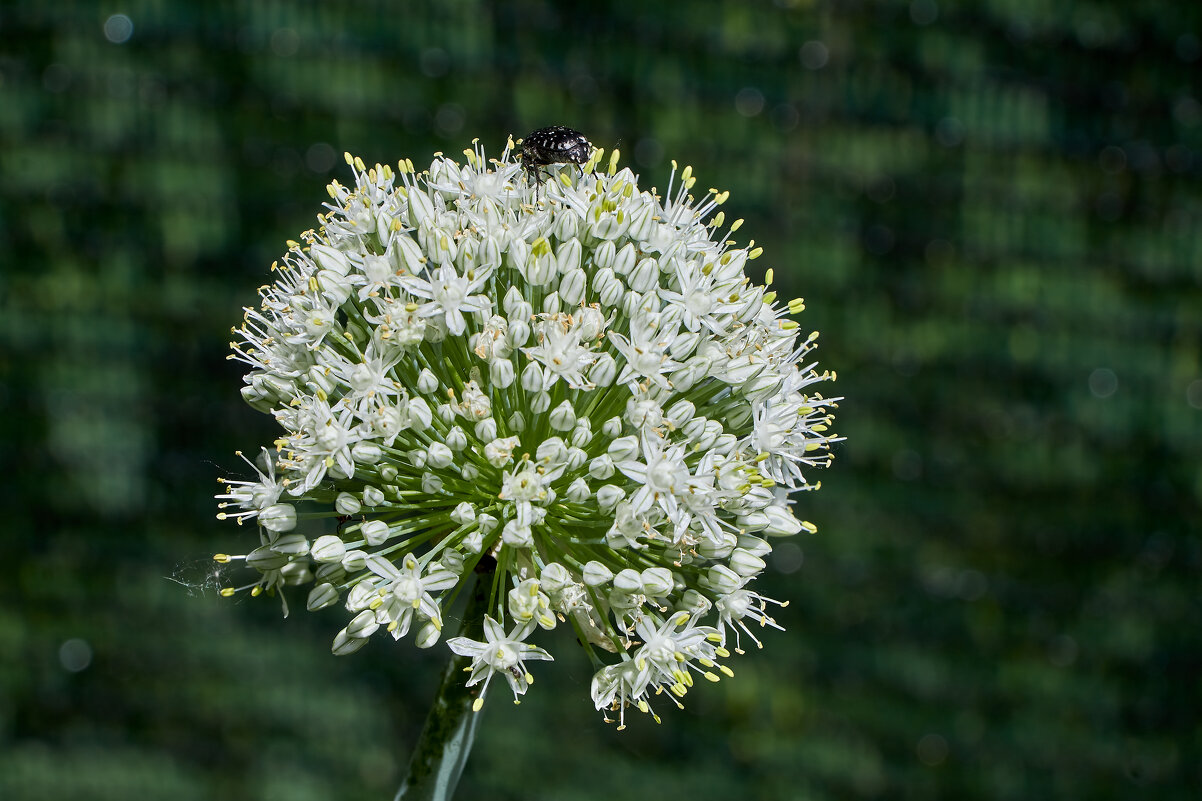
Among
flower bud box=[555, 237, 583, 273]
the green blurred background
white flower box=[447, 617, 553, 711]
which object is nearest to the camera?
white flower box=[447, 617, 553, 711]

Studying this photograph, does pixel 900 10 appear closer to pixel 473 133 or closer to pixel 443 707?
pixel 473 133

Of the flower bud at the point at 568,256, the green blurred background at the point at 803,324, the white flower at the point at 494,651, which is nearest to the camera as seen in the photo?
the white flower at the point at 494,651

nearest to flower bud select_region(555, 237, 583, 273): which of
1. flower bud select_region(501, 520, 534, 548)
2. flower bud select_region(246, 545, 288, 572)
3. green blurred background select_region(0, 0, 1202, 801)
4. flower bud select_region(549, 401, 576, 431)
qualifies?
flower bud select_region(549, 401, 576, 431)

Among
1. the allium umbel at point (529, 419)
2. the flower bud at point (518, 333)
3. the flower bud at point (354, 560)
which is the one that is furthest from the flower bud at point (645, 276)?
the flower bud at point (354, 560)

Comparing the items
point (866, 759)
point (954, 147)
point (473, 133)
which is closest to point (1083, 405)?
point (954, 147)

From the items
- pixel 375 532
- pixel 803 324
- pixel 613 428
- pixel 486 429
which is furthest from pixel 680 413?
pixel 803 324

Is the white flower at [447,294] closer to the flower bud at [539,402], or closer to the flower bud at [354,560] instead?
the flower bud at [539,402]

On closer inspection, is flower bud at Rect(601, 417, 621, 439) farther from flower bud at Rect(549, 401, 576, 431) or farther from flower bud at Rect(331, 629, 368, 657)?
flower bud at Rect(331, 629, 368, 657)

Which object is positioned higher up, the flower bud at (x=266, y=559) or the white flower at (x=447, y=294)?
the white flower at (x=447, y=294)
